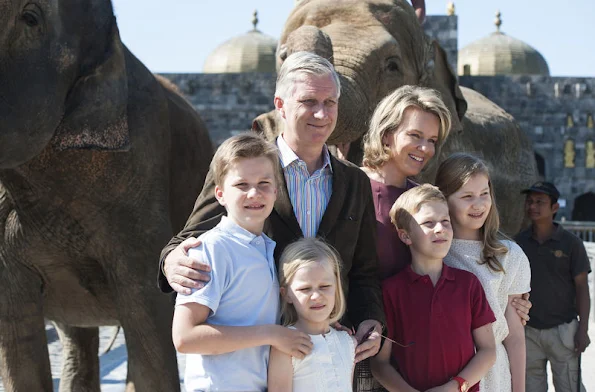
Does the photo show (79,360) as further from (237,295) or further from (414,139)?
(237,295)

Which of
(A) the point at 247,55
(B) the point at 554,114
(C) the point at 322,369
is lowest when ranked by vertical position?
(C) the point at 322,369

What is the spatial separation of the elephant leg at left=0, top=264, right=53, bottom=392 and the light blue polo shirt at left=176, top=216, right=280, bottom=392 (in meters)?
1.82

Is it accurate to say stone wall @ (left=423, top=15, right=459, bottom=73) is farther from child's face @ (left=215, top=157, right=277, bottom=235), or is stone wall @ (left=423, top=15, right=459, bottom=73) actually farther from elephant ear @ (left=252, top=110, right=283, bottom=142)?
child's face @ (left=215, top=157, right=277, bottom=235)

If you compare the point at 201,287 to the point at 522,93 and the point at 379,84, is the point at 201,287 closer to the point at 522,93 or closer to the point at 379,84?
the point at 379,84

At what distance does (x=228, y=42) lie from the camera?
138 ft

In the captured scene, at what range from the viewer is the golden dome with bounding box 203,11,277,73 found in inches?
1609

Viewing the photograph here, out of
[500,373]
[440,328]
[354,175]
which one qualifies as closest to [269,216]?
[354,175]

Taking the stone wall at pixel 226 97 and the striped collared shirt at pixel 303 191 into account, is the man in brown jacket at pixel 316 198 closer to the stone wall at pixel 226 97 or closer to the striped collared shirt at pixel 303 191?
the striped collared shirt at pixel 303 191

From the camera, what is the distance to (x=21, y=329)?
4973 millimetres

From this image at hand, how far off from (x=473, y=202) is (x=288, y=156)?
78 cm

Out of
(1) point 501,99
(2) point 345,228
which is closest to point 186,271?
(2) point 345,228

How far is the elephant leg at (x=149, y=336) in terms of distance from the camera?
4.77 m

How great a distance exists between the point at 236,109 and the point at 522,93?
7.95 metres

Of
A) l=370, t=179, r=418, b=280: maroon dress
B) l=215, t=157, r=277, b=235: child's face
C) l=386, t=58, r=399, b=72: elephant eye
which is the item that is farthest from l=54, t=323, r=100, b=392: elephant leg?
l=215, t=157, r=277, b=235: child's face
